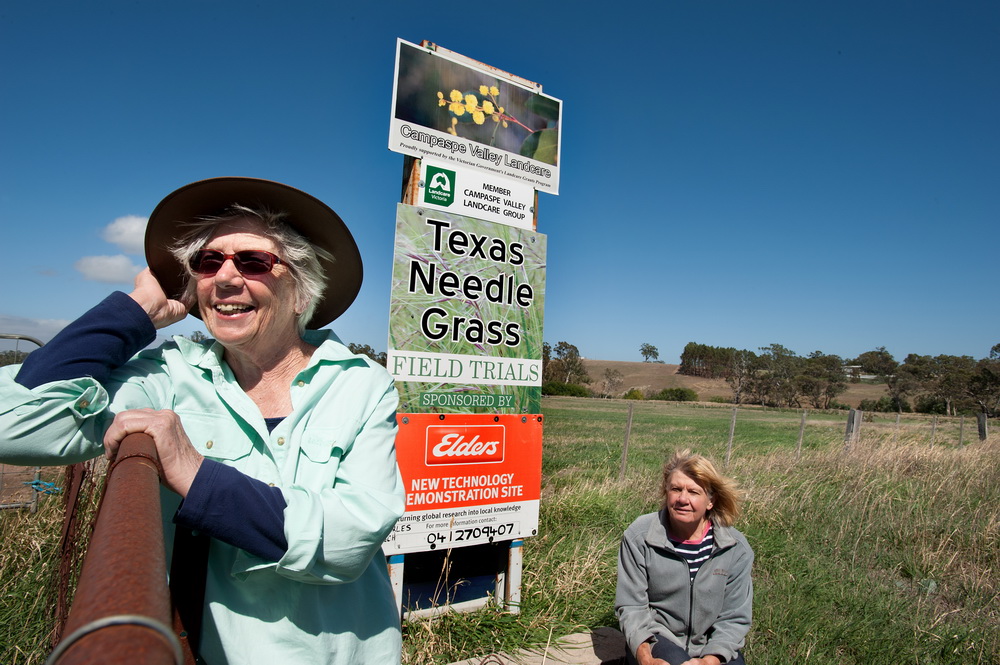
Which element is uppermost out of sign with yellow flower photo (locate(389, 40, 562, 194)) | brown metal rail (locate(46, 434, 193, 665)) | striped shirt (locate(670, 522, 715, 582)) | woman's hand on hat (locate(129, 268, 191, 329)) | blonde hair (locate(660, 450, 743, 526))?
sign with yellow flower photo (locate(389, 40, 562, 194))

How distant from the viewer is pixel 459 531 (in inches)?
142

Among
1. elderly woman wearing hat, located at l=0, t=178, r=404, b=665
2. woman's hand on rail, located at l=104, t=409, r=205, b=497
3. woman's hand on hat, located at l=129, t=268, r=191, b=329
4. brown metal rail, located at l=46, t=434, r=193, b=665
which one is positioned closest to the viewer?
brown metal rail, located at l=46, t=434, r=193, b=665

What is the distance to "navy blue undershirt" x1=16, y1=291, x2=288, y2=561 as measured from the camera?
3.75 ft

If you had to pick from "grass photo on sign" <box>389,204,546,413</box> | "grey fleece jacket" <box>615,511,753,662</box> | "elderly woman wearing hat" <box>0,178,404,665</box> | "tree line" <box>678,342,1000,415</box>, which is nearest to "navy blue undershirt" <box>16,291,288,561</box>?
"elderly woman wearing hat" <box>0,178,404,665</box>

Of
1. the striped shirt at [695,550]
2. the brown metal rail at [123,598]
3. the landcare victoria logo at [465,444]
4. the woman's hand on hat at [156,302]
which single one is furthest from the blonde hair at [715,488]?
the brown metal rail at [123,598]

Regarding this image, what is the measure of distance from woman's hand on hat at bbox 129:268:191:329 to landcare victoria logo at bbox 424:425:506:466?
6.14ft

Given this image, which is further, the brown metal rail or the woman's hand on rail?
the woman's hand on rail

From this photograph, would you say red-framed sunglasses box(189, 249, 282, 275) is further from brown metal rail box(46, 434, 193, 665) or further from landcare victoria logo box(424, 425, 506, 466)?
landcare victoria logo box(424, 425, 506, 466)

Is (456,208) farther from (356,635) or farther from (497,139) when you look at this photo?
(356,635)

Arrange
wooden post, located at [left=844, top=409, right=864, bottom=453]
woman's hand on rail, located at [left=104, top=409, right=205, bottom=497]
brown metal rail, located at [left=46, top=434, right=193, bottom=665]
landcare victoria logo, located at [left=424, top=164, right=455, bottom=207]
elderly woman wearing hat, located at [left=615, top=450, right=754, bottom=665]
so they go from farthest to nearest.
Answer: wooden post, located at [left=844, top=409, right=864, bottom=453], landcare victoria logo, located at [left=424, top=164, right=455, bottom=207], elderly woman wearing hat, located at [left=615, top=450, right=754, bottom=665], woman's hand on rail, located at [left=104, top=409, right=205, bottom=497], brown metal rail, located at [left=46, top=434, right=193, bottom=665]

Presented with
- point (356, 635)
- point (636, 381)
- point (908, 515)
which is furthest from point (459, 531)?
point (636, 381)

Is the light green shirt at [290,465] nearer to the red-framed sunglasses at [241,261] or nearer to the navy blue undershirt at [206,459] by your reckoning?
the navy blue undershirt at [206,459]

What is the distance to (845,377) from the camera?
86.2 m

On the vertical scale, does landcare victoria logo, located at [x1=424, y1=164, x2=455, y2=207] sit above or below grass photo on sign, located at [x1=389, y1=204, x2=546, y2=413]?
above
